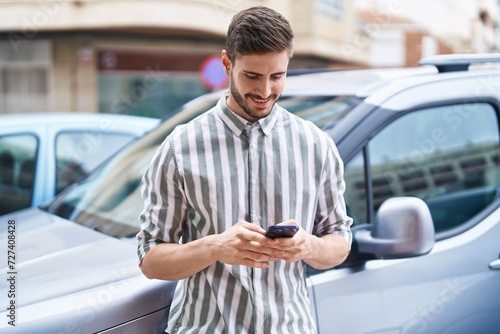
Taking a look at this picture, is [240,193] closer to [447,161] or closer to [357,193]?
[357,193]

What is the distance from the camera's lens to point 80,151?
13.3 ft

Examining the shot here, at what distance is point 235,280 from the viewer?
1.62 meters

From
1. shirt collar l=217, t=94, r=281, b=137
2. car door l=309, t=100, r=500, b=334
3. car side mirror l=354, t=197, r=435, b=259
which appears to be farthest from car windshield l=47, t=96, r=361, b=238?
shirt collar l=217, t=94, r=281, b=137

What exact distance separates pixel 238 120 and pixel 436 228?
3.82ft

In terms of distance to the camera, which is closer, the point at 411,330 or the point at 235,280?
the point at 235,280

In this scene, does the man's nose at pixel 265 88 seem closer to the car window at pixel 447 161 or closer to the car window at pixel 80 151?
the car window at pixel 447 161

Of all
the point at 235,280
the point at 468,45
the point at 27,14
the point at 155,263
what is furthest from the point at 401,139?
the point at 468,45

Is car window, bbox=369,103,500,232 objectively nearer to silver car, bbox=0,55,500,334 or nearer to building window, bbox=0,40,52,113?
silver car, bbox=0,55,500,334

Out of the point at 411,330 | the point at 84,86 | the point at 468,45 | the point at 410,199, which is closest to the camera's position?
the point at 410,199

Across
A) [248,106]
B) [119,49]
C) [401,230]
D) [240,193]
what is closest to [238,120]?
[248,106]

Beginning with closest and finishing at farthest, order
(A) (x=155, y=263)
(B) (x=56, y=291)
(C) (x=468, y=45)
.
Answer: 1. (A) (x=155, y=263)
2. (B) (x=56, y=291)
3. (C) (x=468, y=45)

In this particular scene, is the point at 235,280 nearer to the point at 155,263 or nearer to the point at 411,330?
the point at 155,263

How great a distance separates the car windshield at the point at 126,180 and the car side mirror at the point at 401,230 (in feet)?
1.33

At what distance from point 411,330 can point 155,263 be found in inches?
40.6
